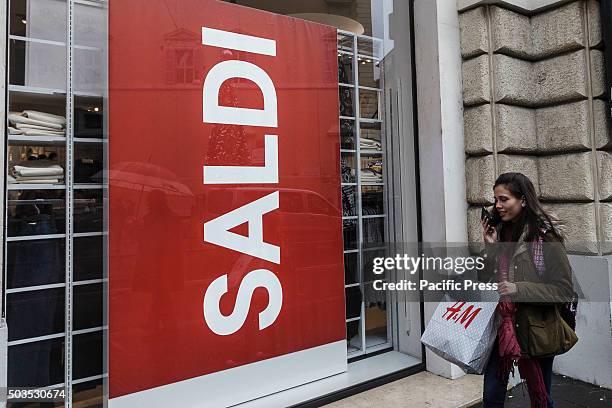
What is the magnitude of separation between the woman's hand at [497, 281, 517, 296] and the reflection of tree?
1986 mm

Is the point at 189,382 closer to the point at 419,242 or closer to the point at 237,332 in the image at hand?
the point at 237,332

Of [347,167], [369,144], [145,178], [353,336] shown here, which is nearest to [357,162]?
[347,167]

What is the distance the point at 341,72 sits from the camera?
167 inches

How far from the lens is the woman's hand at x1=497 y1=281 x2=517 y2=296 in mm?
2305

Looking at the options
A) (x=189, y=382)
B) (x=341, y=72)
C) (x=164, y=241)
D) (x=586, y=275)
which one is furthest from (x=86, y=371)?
(x=586, y=275)

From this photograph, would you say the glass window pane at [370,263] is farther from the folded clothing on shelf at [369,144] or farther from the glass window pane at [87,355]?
the glass window pane at [87,355]

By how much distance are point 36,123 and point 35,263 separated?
0.91m

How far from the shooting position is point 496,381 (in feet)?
8.35

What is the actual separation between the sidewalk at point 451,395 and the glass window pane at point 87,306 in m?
1.85

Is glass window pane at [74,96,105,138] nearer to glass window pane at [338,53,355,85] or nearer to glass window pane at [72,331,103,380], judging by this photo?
glass window pane at [72,331,103,380]

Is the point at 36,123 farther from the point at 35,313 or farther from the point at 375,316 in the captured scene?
the point at 375,316

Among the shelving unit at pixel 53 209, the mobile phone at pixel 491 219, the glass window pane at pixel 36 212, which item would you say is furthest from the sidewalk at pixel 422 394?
the glass window pane at pixel 36 212

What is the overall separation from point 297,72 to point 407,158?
55.9 inches

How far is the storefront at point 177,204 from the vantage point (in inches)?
116
